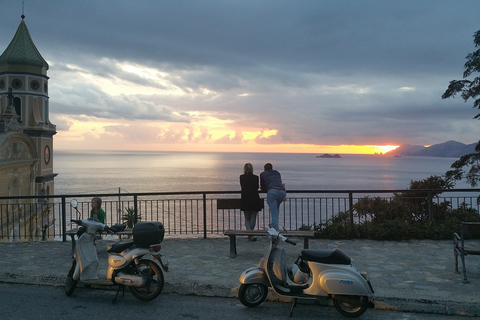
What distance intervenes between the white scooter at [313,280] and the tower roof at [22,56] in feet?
237

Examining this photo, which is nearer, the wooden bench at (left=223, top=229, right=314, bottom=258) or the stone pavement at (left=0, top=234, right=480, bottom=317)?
the stone pavement at (left=0, top=234, right=480, bottom=317)

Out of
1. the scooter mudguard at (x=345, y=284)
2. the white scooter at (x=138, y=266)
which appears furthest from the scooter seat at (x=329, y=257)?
the white scooter at (x=138, y=266)

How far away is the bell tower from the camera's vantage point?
215ft

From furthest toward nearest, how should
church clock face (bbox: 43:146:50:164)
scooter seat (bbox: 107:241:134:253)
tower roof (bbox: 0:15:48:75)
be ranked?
church clock face (bbox: 43:146:50:164) → tower roof (bbox: 0:15:48:75) → scooter seat (bbox: 107:241:134:253)

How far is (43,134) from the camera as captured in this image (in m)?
69.6

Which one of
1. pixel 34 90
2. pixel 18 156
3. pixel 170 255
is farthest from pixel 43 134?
pixel 170 255

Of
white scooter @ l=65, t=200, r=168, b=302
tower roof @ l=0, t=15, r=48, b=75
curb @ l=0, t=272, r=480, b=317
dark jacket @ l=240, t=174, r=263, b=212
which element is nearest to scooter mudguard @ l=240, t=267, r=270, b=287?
curb @ l=0, t=272, r=480, b=317

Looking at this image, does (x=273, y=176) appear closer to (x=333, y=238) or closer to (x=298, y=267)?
(x=333, y=238)

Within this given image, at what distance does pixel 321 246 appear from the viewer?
9.24 metres

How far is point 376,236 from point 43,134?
233 ft

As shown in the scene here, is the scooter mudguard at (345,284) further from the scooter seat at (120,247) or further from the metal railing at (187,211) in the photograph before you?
the metal railing at (187,211)

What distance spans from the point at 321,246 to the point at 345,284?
4.20 m

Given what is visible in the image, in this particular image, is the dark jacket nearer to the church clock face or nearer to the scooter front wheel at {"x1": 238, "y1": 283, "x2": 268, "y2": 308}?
the scooter front wheel at {"x1": 238, "y1": 283, "x2": 268, "y2": 308}

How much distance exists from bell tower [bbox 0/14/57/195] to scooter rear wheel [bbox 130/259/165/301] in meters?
65.6
